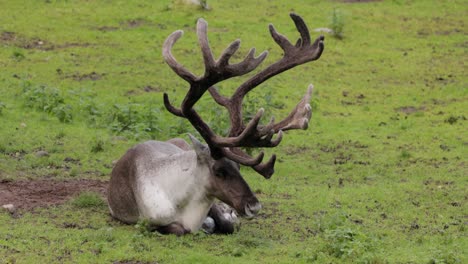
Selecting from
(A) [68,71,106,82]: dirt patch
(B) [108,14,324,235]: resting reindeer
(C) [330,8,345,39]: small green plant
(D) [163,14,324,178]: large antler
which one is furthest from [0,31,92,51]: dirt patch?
(D) [163,14,324,178]: large antler

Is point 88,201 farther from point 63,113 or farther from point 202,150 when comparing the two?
point 63,113

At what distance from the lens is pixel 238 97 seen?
9328 millimetres

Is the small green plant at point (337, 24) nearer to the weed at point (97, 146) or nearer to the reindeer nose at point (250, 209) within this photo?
the weed at point (97, 146)

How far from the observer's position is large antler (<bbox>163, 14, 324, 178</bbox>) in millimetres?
8508

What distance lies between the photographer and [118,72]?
18328mm

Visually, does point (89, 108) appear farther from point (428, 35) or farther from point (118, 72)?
point (428, 35)

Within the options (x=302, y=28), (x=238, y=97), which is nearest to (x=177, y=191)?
(x=238, y=97)

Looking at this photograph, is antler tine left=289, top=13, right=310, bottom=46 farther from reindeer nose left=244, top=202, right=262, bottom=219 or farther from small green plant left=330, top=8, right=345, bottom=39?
small green plant left=330, top=8, right=345, bottom=39

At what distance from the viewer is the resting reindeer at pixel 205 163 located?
8.64 metres

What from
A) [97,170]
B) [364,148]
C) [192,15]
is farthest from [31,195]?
[192,15]

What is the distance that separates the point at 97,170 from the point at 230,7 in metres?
13.3

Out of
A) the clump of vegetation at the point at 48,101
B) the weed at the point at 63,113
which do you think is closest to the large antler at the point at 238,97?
the weed at the point at 63,113

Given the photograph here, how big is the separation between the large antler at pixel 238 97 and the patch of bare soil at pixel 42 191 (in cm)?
219

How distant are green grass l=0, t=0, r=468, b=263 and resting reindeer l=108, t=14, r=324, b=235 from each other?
0.30m
